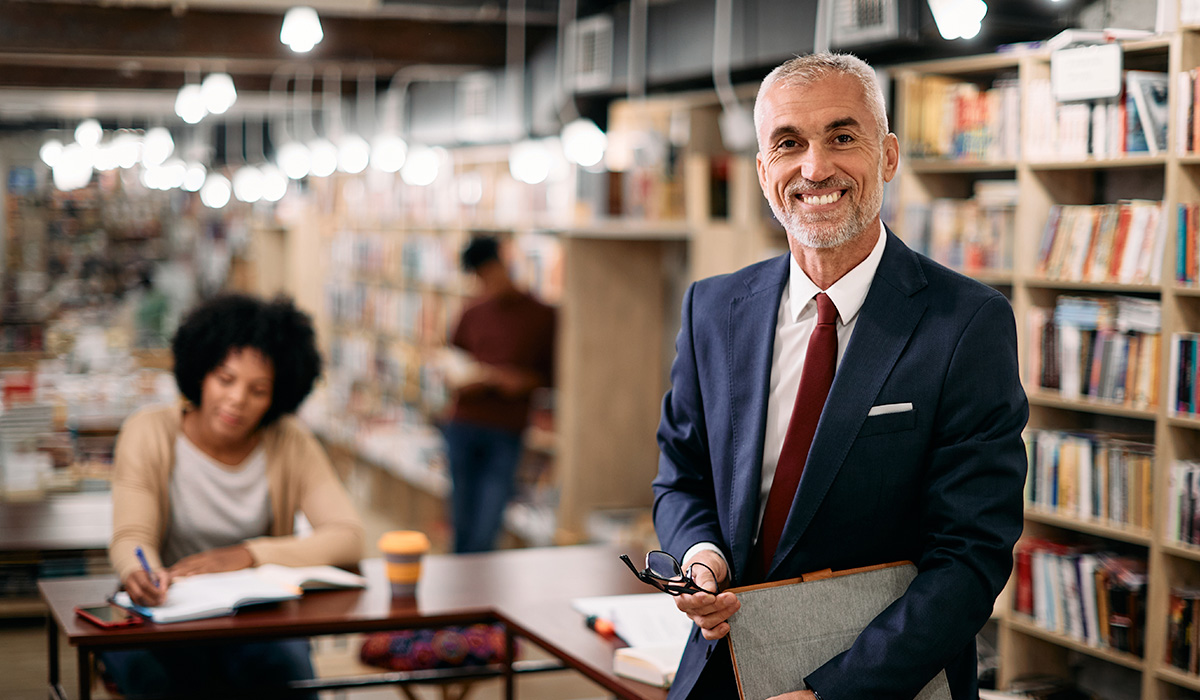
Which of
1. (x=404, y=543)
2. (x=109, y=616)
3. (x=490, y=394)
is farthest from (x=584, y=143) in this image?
(x=109, y=616)

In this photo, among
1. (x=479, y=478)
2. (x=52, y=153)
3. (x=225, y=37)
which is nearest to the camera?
(x=479, y=478)

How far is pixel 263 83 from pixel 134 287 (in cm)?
311

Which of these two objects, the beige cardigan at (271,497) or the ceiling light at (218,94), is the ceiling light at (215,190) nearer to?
the ceiling light at (218,94)

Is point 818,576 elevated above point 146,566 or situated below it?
above

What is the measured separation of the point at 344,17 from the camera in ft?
23.7

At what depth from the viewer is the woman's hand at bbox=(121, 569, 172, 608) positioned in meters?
2.52

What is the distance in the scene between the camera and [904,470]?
1.76 meters

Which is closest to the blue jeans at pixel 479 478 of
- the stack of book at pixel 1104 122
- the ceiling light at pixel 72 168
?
the stack of book at pixel 1104 122

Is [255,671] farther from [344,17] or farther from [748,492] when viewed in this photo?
[344,17]

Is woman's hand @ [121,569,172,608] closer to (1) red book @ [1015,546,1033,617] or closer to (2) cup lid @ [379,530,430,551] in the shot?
(2) cup lid @ [379,530,430,551]

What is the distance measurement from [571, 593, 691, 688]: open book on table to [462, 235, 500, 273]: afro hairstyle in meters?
3.31

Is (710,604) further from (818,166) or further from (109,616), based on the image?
(109,616)

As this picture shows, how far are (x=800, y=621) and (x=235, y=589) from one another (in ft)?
4.59

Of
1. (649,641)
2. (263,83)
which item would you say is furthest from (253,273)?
(649,641)
